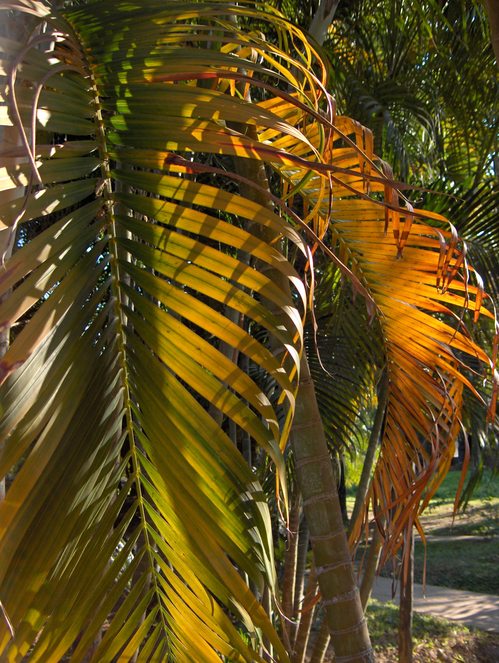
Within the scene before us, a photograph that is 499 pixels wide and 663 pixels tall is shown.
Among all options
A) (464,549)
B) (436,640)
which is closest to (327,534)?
(436,640)

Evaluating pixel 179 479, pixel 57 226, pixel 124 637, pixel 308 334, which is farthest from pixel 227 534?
pixel 308 334

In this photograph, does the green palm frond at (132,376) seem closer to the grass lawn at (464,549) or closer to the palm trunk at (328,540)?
the palm trunk at (328,540)

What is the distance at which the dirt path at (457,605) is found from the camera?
20.4ft

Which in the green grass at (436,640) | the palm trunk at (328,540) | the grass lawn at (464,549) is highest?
the palm trunk at (328,540)

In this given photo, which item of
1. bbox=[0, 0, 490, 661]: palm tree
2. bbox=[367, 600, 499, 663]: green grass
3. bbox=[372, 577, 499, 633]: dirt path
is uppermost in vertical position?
bbox=[0, 0, 490, 661]: palm tree

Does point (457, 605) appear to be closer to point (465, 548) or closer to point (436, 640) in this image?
point (436, 640)

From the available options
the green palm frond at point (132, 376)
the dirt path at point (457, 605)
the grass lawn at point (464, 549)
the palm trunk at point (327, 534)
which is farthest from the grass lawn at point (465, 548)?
the green palm frond at point (132, 376)

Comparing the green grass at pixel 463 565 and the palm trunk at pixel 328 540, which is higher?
the palm trunk at pixel 328 540

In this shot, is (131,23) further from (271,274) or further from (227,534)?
(227,534)

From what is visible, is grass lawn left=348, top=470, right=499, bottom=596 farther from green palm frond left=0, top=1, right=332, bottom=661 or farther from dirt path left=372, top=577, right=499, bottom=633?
green palm frond left=0, top=1, right=332, bottom=661

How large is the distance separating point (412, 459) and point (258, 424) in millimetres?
798

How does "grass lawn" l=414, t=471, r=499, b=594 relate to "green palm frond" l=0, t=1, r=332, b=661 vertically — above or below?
below

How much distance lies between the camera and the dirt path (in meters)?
6.21

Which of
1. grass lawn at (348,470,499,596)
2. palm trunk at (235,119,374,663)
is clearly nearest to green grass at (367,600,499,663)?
grass lawn at (348,470,499,596)
